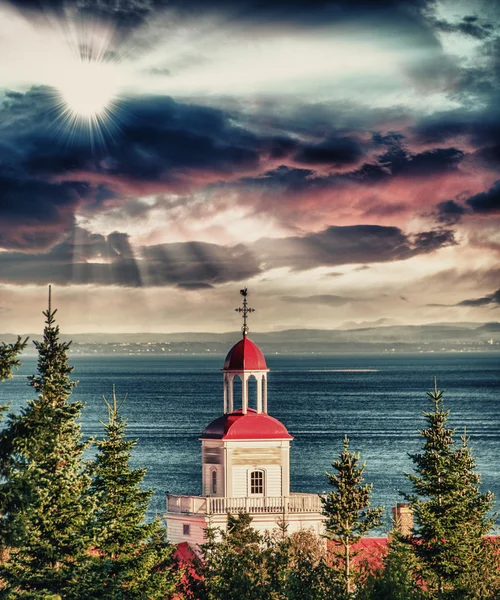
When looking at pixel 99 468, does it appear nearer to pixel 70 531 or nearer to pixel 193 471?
pixel 70 531

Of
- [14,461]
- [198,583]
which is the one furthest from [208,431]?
[14,461]

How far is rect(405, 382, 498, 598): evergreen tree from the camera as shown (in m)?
39.8

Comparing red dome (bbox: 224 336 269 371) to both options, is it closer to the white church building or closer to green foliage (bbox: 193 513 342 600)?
the white church building

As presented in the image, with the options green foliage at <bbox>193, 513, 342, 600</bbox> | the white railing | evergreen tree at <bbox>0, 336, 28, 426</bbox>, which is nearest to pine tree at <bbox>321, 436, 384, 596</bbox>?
green foliage at <bbox>193, 513, 342, 600</bbox>

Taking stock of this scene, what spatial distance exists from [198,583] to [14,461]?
38.4 ft

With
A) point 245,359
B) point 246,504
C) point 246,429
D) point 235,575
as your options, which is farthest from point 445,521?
point 245,359

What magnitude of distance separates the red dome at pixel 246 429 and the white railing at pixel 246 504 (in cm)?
264

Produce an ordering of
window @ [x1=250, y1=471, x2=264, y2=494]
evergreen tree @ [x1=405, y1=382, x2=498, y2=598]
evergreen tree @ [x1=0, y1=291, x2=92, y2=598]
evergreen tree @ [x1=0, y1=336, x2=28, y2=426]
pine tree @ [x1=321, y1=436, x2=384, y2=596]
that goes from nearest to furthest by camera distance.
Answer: evergreen tree @ [x1=0, y1=336, x2=28, y2=426]
evergreen tree @ [x1=0, y1=291, x2=92, y2=598]
evergreen tree @ [x1=405, y1=382, x2=498, y2=598]
pine tree @ [x1=321, y1=436, x2=384, y2=596]
window @ [x1=250, y1=471, x2=264, y2=494]

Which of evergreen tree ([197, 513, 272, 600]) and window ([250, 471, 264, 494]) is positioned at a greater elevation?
window ([250, 471, 264, 494])

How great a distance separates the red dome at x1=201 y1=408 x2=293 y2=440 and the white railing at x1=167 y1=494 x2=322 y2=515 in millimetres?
2639

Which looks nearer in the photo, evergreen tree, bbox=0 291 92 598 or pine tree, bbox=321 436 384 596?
evergreen tree, bbox=0 291 92 598

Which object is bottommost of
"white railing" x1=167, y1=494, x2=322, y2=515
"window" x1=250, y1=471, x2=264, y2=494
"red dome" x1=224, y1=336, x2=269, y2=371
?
"white railing" x1=167, y1=494, x2=322, y2=515

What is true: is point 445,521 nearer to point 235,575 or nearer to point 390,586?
point 235,575

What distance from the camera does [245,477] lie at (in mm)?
51500
